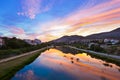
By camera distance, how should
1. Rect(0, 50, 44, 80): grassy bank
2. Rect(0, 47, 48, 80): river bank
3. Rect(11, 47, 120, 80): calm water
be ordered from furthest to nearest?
Rect(0, 47, 48, 80): river bank → Rect(11, 47, 120, 80): calm water → Rect(0, 50, 44, 80): grassy bank

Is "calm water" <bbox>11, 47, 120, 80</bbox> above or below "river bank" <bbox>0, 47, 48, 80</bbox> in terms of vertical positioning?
below

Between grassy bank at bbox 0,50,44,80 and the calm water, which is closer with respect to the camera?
grassy bank at bbox 0,50,44,80

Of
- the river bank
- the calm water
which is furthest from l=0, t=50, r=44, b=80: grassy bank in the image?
the calm water

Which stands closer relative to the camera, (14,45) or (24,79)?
(24,79)

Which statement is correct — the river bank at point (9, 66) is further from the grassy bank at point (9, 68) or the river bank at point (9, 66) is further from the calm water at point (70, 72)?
the calm water at point (70, 72)

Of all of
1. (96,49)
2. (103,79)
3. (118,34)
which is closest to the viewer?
(103,79)

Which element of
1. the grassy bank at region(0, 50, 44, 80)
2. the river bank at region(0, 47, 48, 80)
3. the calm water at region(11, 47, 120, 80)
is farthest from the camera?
the river bank at region(0, 47, 48, 80)

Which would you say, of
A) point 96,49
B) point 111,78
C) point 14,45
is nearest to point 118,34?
point 96,49

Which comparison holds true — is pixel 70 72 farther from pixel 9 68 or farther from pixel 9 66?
pixel 9 66

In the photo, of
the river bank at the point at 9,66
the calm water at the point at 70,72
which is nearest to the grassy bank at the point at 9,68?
the river bank at the point at 9,66

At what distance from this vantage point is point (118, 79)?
1870 centimetres

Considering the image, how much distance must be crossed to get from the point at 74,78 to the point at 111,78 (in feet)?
14.0

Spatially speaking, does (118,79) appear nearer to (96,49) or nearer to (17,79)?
(17,79)

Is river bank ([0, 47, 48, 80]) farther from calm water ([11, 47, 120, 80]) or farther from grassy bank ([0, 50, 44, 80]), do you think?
calm water ([11, 47, 120, 80])
